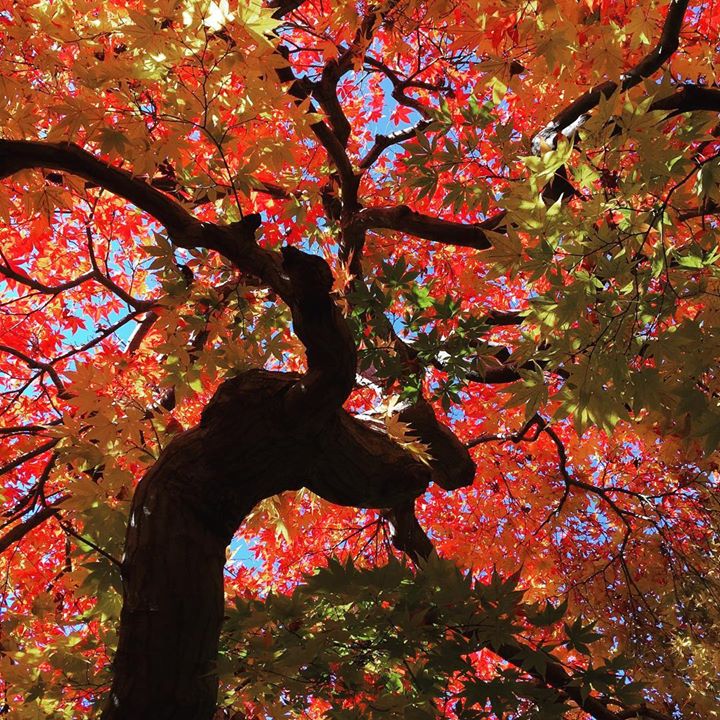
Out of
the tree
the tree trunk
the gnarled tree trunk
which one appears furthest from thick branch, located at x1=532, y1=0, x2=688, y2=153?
the tree trunk

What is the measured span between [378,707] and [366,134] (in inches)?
267

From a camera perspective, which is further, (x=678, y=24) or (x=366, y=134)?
(x=366, y=134)

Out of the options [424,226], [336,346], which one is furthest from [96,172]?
[424,226]

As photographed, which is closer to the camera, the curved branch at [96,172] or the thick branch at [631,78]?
the curved branch at [96,172]

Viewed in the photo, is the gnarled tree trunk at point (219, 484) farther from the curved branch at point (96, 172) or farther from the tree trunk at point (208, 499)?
the curved branch at point (96, 172)

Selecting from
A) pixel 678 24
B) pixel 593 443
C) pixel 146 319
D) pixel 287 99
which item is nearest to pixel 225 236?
pixel 287 99

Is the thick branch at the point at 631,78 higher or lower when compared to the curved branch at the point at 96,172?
higher

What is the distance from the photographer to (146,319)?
5.84 meters

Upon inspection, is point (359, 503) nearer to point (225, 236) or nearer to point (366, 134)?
point (225, 236)

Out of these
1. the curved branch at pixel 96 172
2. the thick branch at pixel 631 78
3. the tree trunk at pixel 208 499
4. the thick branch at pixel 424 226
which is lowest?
the tree trunk at pixel 208 499

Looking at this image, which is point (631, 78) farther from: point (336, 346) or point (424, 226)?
point (336, 346)

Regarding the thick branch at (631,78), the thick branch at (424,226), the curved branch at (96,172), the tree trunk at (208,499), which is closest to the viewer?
the tree trunk at (208,499)

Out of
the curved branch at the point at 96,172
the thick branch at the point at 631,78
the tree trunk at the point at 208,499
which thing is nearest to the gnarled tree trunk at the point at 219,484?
the tree trunk at the point at 208,499

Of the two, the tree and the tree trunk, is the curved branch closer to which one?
the tree
